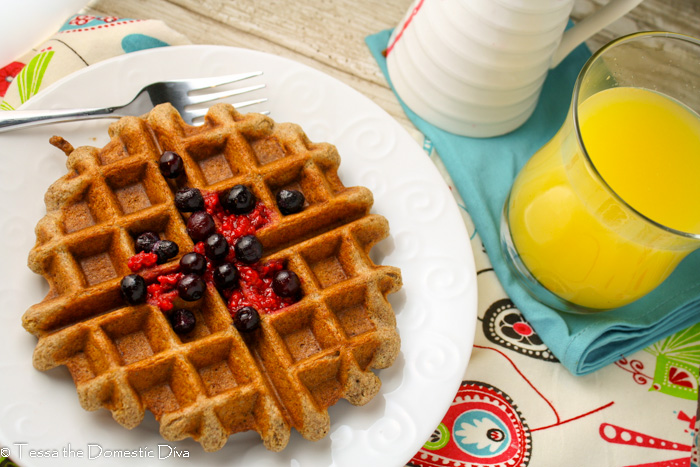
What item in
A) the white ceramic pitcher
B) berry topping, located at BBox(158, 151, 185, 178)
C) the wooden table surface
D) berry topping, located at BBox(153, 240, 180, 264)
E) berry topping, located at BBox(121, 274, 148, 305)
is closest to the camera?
berry topping, located at BBox(121, 274, 148, 305)

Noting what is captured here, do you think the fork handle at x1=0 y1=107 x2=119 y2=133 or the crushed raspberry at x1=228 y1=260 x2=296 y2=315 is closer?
the crushed raspberry at x1=228 y1=260 x2=296 y2=315

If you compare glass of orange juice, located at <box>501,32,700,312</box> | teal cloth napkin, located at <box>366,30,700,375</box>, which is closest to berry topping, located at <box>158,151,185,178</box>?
teal cloth napkin, located at <box>366,30,700,375</box>

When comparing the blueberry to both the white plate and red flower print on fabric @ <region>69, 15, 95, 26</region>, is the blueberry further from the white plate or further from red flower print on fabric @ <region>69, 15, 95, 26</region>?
red flower print on fabric @ <region>69, 15, 95, 26</region>

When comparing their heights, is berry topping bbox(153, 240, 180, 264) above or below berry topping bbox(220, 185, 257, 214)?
below

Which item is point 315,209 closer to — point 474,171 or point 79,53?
point 474,171

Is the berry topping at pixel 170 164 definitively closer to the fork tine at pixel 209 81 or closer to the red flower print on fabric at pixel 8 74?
the fork tine at pixel 209 81

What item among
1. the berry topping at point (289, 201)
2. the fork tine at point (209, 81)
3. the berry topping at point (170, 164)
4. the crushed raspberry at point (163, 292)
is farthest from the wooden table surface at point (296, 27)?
the crushed raspberry at point (163, 292)

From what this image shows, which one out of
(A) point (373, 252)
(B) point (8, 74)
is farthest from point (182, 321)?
(B) point (8, 74)

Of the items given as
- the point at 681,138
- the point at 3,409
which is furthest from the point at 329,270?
the point at 681,138
